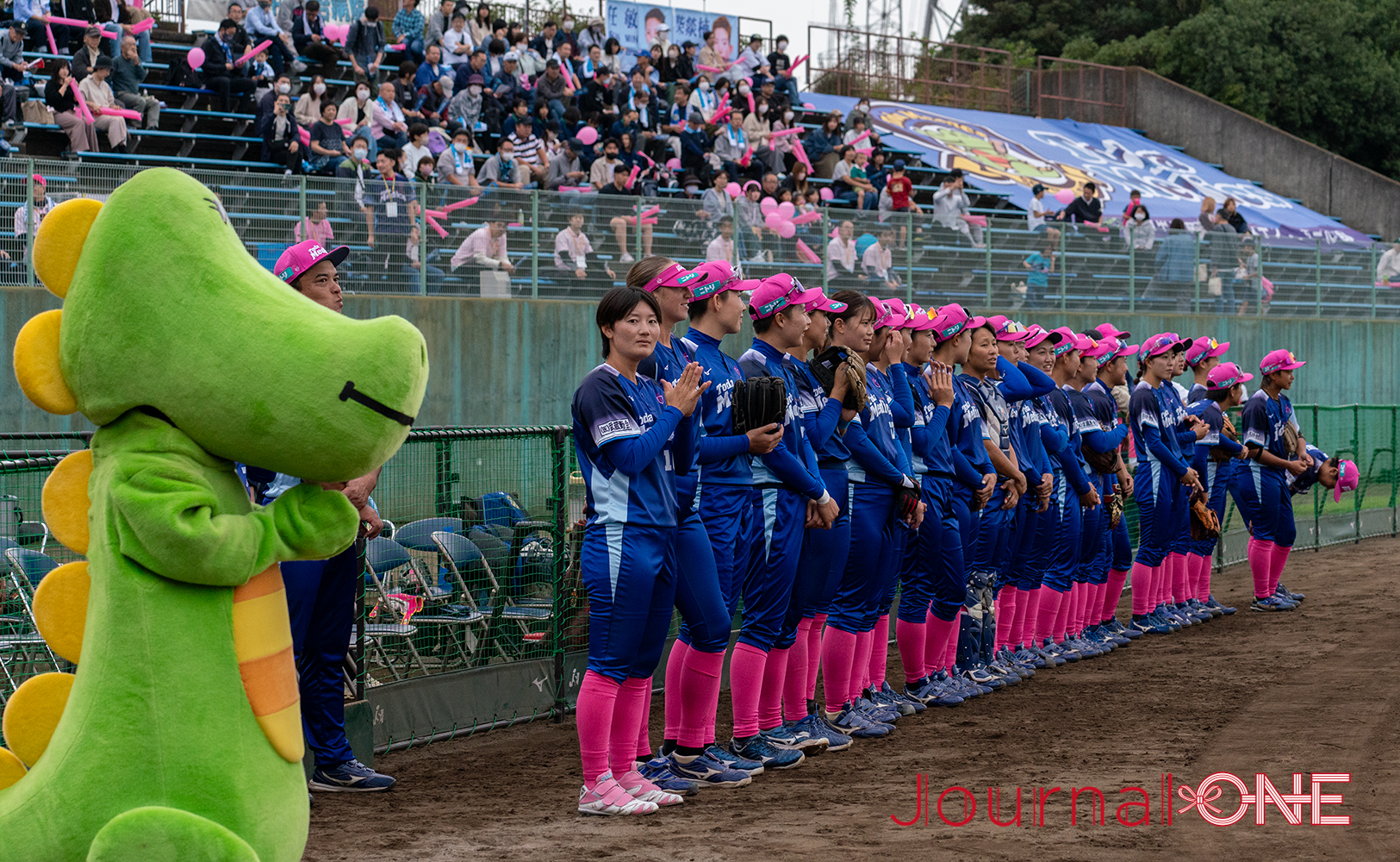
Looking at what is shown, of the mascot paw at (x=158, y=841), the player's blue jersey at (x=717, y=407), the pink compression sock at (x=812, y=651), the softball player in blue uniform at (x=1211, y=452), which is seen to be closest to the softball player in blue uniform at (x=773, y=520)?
the player's blue jersey at (x=717, y=407)

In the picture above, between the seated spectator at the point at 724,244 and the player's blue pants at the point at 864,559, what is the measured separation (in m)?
8.63

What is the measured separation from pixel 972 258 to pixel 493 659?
11724mm

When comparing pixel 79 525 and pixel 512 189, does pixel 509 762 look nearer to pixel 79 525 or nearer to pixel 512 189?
pixel 79 525

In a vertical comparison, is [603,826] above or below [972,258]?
below

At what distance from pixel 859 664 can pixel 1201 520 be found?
5.14 m

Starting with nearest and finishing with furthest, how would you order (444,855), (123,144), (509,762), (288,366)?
(288,366) < (444,855) < (509,762) < (123,144)

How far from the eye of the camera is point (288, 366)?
353 cm

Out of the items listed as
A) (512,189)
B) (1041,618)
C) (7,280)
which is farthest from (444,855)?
(512,189)

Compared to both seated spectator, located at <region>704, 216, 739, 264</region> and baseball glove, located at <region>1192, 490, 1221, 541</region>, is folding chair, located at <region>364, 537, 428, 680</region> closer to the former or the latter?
baseball glove, located at <region>1192, 490, 1221, 541</region>

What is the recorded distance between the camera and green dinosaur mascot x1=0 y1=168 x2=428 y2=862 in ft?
11.3

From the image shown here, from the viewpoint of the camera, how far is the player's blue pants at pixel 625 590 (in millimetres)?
5648

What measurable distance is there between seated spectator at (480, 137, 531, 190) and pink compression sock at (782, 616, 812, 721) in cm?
1068

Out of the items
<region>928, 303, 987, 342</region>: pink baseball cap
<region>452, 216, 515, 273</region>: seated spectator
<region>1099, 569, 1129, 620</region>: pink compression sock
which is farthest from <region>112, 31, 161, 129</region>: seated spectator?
<region>1099, 569, 1129, 620</region>: pink compression sock

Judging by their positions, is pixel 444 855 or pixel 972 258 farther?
pixel 972 258
